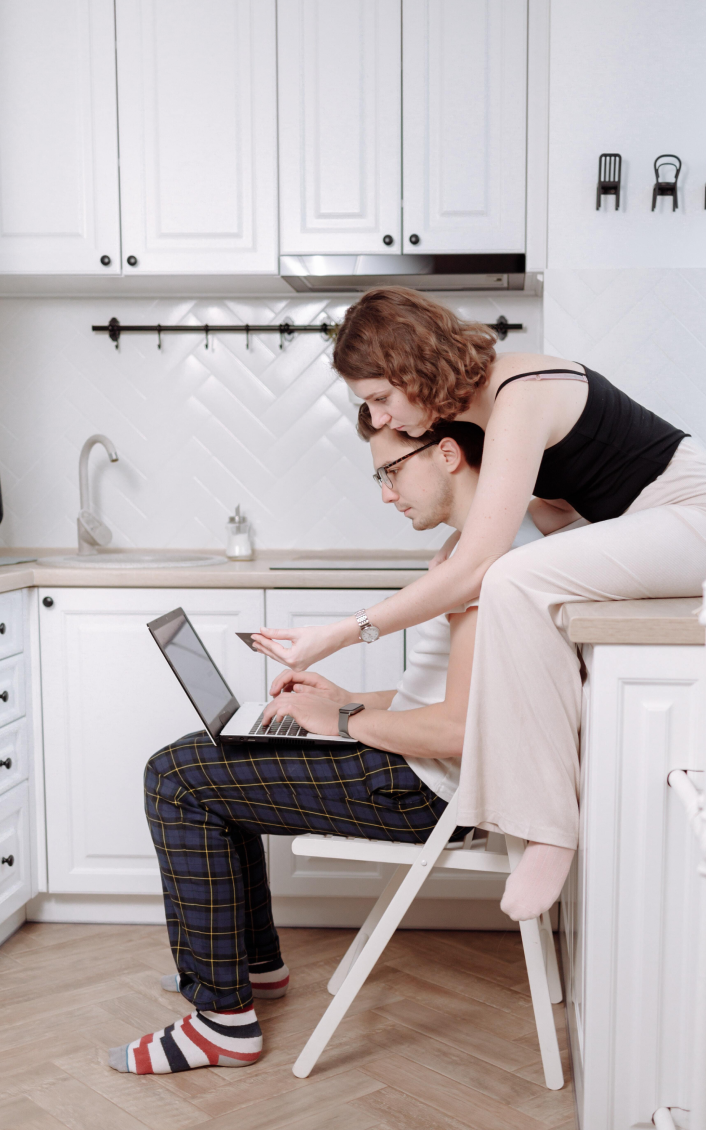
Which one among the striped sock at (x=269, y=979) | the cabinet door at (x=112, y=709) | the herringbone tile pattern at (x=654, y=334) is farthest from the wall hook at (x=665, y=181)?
the striped sock at (x=269, y=979)

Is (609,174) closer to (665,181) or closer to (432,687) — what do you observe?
(665,181)

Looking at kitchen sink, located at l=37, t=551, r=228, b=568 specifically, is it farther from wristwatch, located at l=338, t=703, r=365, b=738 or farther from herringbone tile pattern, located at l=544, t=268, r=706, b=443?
herringbone tile pattern, located at l=544, t=268, r=706, b=443

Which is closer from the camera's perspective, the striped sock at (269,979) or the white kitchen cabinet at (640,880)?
the white kitchen cabinet at (640,880)

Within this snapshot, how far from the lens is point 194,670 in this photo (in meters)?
1.78

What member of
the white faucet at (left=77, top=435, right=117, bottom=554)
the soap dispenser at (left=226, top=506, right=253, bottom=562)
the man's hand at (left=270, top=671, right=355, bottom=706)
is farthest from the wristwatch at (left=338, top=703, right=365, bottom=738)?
the white faucet at (left=77, top=435, right=117, bottom=554)

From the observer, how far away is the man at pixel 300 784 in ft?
5.14

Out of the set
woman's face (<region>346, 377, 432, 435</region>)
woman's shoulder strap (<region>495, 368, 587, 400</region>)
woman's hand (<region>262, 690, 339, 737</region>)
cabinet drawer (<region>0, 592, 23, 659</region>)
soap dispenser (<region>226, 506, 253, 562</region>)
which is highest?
woman's shoulder strap (<region>495, 368, 587, 400</region>)

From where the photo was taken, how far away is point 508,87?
7.84ft

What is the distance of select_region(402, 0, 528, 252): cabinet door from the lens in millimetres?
2387

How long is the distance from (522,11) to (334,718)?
182 centimetres

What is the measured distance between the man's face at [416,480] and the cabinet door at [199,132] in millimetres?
1119

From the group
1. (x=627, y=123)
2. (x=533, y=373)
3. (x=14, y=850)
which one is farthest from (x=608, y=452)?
(x=14, y=850)

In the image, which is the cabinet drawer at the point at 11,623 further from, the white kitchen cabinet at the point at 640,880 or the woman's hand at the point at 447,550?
the white kitchen cabinet at the point at 640,880

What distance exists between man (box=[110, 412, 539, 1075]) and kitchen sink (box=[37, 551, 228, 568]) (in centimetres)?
77
